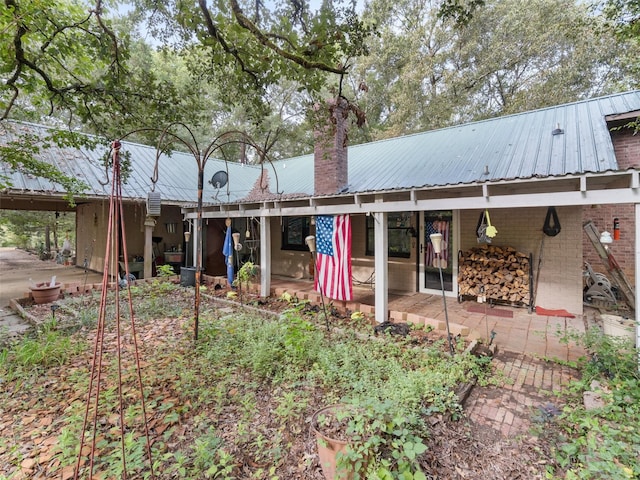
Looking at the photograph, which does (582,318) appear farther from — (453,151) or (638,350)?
(453,151)

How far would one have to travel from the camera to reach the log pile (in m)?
6.00

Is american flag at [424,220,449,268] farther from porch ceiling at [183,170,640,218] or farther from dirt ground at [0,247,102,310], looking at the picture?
dirt ground at [0,247,102,310]

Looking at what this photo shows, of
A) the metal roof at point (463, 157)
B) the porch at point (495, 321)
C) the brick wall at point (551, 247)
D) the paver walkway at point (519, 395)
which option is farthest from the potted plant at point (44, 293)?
the brick wall at point (551, 247)

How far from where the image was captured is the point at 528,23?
38.4 feet

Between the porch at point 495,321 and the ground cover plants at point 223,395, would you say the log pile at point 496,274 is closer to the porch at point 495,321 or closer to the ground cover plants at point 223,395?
the porch at point 495,321

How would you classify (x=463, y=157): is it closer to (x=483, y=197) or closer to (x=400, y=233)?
(x=400, y=233)

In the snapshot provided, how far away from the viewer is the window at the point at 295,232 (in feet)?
31.3

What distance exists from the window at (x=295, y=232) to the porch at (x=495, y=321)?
2.62 m

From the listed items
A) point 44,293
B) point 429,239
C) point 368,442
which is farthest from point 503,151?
point 44,293

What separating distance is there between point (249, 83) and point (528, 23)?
1264cm

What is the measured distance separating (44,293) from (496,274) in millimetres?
10238

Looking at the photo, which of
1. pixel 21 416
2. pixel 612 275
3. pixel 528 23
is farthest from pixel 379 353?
pixel 528 23

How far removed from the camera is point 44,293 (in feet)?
23.6

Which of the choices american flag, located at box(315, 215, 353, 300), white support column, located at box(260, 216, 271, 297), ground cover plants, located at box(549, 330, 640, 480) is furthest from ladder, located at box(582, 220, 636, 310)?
white support column, located at box(260, 216, 271, 297)
